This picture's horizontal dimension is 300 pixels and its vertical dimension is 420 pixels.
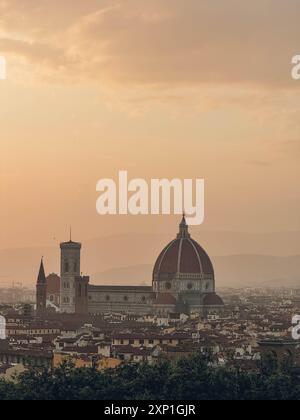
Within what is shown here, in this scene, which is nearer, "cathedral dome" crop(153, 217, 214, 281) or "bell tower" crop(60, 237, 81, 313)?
"bell tower" crop(60, 237, 81, 313)

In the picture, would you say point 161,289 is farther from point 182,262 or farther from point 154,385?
point 154,385

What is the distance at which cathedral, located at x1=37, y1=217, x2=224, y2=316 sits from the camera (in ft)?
292

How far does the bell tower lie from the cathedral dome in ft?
16.1

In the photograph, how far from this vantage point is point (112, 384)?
36312 mm

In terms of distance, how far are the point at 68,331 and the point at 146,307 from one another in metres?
33.6

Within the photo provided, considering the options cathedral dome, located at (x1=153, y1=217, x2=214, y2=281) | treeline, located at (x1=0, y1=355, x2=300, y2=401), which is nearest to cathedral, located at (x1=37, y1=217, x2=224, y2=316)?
cathedral dome, located at (x1=153, y1=217, x2=214, y2=281)

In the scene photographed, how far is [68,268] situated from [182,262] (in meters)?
6.68

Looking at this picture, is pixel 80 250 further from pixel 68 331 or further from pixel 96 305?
pixel 68 331

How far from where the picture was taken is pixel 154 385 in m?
36.6

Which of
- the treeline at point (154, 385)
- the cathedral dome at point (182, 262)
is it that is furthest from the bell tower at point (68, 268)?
the treeline at point (154, 385)

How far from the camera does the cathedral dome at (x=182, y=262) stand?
94688mm

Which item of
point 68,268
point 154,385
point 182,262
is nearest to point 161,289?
point 182,262

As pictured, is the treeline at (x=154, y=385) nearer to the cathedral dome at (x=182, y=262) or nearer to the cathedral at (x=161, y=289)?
the cathedral at (x=161, y=289)

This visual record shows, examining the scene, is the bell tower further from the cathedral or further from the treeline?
the treeline
